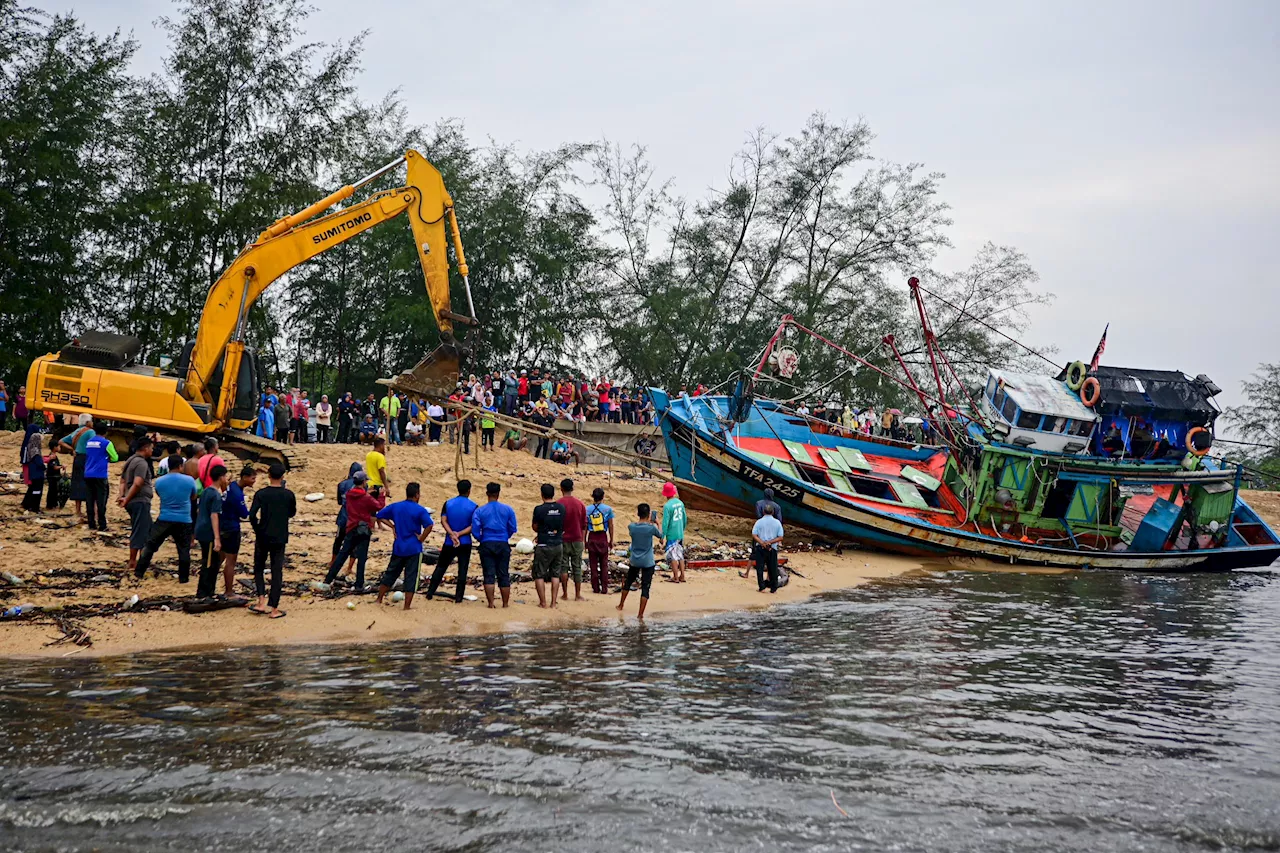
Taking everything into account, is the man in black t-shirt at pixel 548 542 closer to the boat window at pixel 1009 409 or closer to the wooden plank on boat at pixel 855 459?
the wooden plank on boat at pixel 855 459

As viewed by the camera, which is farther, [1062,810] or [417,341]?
[417,341]

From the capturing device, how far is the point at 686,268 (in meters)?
38.1

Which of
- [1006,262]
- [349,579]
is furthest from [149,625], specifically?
[1006,262]

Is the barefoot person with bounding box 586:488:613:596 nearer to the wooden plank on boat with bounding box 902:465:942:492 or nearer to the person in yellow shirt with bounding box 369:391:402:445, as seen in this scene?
the person in yellow shirt with bounding box 369:391:402:445

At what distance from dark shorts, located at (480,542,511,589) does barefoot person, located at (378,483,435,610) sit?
80 centimetres

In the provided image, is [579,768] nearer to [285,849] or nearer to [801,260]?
[285,849]

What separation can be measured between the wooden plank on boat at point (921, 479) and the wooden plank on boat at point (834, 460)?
1.60 m

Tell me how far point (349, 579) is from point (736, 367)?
25.6 metres

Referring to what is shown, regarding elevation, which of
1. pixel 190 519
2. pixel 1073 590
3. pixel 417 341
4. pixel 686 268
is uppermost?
pixel 686 268

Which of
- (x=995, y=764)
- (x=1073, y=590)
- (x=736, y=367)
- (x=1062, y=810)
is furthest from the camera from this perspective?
(x=736, y=367)

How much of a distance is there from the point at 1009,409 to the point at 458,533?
15.8m

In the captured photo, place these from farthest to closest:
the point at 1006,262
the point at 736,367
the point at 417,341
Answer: the point at 1006,262 < the point at 736,367 < the point at 417,341

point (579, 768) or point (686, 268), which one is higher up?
point (686, 268)

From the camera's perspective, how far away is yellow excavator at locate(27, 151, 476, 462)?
1794 cm
